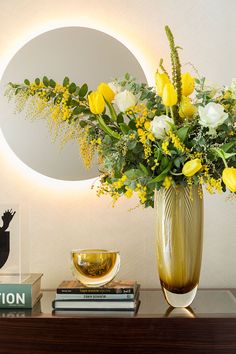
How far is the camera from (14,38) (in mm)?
2090

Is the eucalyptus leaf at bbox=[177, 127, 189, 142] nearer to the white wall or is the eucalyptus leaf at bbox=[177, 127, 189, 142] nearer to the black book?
the black book

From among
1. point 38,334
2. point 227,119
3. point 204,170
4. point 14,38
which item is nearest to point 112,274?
point 38,334

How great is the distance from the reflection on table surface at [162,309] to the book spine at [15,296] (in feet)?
0.07

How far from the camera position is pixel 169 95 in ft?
4.95

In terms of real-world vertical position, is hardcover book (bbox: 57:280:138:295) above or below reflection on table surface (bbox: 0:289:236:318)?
above

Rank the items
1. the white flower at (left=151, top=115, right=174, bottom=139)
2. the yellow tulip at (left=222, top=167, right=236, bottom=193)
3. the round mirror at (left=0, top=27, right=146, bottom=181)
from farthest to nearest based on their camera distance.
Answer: the round mirror at (left=0, top=27, right=146, bottom=181), the white flower at (left=151, top=115, right=174, bottom=139), the yellow tulip at (left=222, top=167, right=236, bottom=193)

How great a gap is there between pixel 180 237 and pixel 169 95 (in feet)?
1.34

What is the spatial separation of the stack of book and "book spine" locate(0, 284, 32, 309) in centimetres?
9

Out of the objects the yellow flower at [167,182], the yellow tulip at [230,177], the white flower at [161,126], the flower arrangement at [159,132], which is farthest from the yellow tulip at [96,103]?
the yellow tulip at [230,177]

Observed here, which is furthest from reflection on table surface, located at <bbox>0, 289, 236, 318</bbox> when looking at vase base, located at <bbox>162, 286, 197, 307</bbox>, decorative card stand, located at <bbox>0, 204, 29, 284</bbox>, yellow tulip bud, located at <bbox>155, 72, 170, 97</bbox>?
yellow tulip bud, located at <bbox>155, 72, 170, 97</bbox>

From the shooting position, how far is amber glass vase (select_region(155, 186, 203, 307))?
162 centimetres

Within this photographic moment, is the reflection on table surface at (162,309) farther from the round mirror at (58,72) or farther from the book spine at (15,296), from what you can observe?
the round mirror at (58,72)

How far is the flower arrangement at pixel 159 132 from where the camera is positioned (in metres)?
1.51

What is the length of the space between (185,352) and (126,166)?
0.54m
